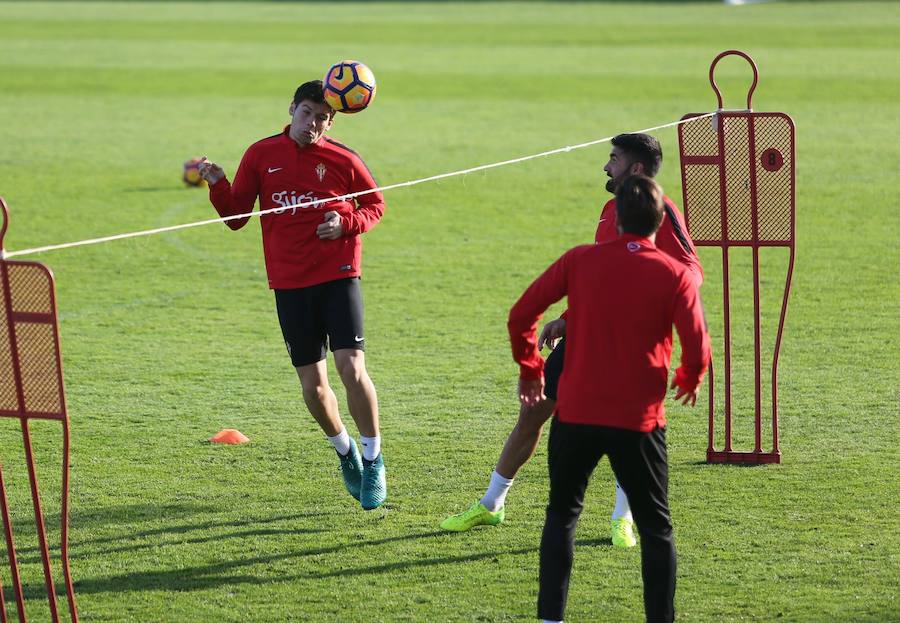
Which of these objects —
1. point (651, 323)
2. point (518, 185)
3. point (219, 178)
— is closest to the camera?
point (651, 323)

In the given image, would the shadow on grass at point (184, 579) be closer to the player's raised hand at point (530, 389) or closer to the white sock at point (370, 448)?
the white sock at point (370, 448)

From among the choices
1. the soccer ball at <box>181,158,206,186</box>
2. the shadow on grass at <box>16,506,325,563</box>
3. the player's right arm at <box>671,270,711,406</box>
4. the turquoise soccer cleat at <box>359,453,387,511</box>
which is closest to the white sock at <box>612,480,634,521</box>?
the turquoise soccer cleat at <box>359,453,387,511</box>

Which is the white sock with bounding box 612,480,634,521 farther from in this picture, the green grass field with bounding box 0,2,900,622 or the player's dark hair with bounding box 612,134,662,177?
the player's dark hair with bounding box 612,134,662,177

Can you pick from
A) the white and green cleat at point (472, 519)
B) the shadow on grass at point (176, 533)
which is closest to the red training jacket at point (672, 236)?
the white and green cleat at point (472, 519)

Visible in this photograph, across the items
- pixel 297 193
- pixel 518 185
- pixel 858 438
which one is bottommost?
pixel 858 438

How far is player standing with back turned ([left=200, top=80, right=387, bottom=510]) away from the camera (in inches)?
276

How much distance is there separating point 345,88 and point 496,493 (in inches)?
90.9

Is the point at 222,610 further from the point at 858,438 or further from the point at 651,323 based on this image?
the point at 858,438

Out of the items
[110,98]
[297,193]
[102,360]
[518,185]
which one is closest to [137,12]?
[110,98]

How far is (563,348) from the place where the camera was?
629cm

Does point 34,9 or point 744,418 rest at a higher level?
point 34,9

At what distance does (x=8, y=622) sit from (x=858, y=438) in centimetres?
494

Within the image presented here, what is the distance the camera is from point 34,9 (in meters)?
49.8

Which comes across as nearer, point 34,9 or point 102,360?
point 102,360
